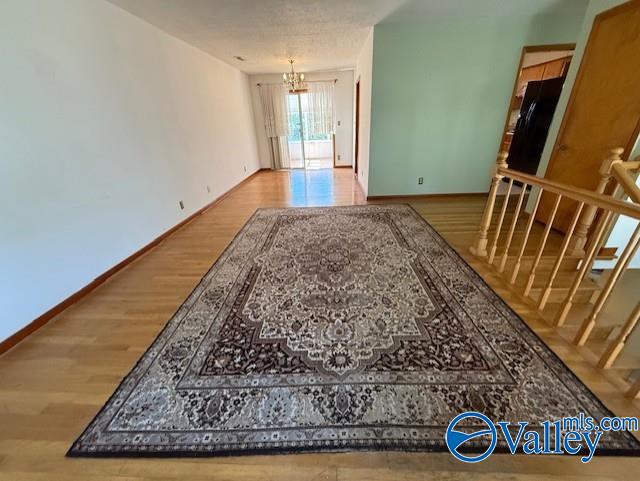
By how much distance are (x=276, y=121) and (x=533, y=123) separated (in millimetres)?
5661

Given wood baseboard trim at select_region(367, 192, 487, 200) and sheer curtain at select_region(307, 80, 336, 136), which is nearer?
wood baseboard trim at select_region(367, 192, 487, 200)

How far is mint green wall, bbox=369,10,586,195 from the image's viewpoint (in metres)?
3.48

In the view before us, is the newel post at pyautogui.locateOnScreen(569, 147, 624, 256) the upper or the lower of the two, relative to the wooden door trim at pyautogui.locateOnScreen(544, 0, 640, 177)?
lower

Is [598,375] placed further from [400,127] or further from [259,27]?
[259,27]

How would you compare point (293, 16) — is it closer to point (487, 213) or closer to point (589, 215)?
point (487, 213)

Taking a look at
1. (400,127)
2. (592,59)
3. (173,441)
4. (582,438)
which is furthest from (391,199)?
(173,441)

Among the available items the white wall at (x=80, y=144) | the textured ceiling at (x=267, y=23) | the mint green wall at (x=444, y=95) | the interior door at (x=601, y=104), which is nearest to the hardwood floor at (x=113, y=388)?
Answer: the white wall at (x=80, y=144)

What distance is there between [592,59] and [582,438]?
10.8 feet

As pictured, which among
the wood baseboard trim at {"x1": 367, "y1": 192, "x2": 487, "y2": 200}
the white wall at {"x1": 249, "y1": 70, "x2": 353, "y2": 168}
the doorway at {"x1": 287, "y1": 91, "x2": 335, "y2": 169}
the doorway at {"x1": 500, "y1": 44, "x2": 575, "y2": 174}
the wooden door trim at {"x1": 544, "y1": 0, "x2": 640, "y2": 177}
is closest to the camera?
the wooden door trim at {"x1": 544, "y1": 0, "x2": 640, "y2": 177}

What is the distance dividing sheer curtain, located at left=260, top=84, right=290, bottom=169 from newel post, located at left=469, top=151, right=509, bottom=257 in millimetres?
5861

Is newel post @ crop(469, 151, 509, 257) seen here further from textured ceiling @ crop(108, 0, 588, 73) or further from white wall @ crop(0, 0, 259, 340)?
white wall @ crop(0, 0, 259, 340)

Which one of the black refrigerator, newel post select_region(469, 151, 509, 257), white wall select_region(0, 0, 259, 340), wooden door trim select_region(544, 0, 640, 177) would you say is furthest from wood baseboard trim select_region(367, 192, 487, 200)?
white wall select_region(0, 0, 259, 340)

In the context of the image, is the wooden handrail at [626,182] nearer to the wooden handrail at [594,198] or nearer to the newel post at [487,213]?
the wooden handrail at [594,198]

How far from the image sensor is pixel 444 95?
3.80 meters
